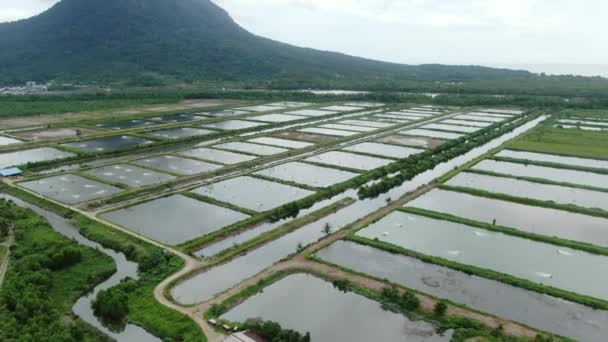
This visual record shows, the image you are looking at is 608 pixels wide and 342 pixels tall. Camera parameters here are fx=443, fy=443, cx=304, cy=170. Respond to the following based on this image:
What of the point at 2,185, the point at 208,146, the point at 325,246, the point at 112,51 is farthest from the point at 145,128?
the point at 112,51

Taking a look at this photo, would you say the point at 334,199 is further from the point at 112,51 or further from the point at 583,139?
the point at 112,51

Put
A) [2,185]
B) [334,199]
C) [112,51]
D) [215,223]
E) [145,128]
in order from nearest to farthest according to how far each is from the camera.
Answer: [215,223]
[334,199]
[2,185]
[145,128]
[112,51]

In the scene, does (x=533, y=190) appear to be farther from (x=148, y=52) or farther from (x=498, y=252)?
(x=148, y=52)

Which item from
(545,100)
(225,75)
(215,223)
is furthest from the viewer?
(225,75)

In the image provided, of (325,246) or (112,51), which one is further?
A: (112,51)

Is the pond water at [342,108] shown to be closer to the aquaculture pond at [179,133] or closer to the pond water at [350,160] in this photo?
the aquaculture pond at [179,133]

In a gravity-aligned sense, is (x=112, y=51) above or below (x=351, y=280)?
above

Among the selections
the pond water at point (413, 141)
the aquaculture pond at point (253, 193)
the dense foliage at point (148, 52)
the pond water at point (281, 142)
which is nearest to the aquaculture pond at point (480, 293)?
the aquaculture pond at point (253, 193)

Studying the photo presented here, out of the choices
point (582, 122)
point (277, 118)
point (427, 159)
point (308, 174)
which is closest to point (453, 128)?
point (582, 122)
